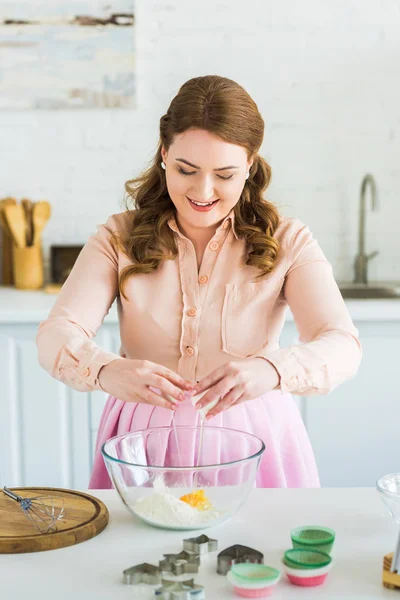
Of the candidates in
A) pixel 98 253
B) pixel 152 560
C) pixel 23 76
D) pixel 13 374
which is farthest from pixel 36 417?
pixel 152 560

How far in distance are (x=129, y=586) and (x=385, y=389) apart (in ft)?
6.73

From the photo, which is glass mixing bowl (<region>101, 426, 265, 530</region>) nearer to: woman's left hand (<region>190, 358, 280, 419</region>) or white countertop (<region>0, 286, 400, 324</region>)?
woman's left hand (<region>190, 358, 280, 419</region>)

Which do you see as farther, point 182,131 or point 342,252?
point 342,252

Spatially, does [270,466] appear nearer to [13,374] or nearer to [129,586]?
[129,586]

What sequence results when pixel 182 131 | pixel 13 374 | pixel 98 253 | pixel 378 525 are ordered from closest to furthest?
pixel 378 525
pixel 182 131
pixel 98 253
pixel 13 374

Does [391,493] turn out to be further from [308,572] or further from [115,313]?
[115,313]

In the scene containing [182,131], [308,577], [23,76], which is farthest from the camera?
[23,76]

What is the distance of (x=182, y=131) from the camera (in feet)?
6.00

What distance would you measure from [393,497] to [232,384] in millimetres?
378

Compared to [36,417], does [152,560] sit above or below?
above

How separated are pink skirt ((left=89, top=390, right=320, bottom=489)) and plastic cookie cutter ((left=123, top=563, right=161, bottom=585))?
0.72m

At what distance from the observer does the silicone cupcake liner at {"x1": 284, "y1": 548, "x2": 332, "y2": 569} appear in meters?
1.18

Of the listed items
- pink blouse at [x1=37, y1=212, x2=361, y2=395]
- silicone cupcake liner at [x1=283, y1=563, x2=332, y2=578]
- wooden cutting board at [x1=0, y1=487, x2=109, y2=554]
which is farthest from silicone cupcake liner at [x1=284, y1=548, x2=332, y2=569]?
pink blouse at [x1=37, y1=212, x2=361, y2=395]

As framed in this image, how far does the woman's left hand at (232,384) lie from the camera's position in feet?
5.07
